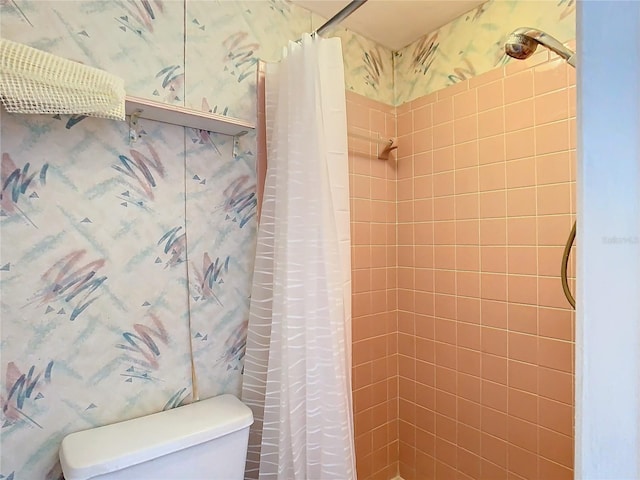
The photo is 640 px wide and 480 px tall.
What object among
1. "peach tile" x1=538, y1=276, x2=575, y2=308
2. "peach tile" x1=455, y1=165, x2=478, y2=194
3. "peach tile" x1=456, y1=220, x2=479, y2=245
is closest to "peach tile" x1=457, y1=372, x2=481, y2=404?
"peach tile" x1=538, y1=276, x2=575, y2=308

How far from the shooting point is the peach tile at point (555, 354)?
1.27m

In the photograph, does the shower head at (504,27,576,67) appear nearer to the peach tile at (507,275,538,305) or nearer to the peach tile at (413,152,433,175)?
the peach tile at (413,152,433,175)

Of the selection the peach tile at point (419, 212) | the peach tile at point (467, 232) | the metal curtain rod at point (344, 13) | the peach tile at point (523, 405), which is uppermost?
the metal curtain rod at point (344, 13)

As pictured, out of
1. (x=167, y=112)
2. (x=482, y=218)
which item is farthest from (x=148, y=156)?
(x=482, y=218)

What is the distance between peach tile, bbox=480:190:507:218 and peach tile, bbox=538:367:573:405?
61 cm

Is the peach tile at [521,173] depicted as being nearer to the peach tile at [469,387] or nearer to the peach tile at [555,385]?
the peach tile at [555,385]

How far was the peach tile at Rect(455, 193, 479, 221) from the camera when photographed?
5.04ft

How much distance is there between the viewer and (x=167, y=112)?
42.8 inches

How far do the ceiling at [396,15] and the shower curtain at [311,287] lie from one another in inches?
19.4

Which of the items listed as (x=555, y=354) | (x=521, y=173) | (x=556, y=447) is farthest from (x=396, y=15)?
(x=556, y=447)

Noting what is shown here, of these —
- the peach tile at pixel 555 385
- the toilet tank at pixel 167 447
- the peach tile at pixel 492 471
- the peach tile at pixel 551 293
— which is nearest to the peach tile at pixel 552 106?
the peach tile at pixel 551 293

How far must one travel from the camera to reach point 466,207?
157 cm

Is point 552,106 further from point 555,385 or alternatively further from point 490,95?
point 555,385

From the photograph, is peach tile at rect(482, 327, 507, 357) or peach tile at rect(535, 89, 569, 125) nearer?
peach tile at rect(535, 89, 569, 125)
